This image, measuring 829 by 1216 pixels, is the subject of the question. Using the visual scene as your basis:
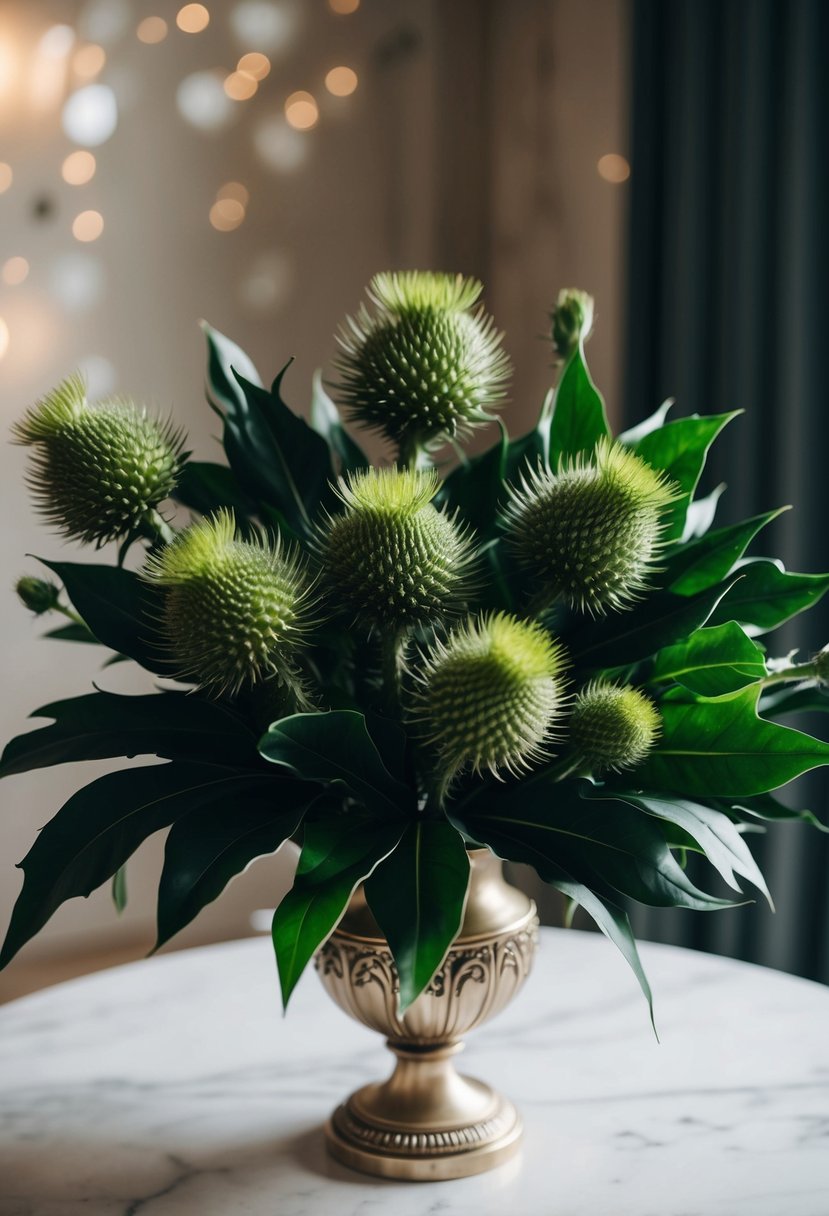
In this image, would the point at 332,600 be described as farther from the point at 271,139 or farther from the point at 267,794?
the point at 271,139

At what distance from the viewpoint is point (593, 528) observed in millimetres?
692

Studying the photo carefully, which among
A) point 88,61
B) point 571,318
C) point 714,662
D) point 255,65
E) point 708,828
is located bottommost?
point 708,828

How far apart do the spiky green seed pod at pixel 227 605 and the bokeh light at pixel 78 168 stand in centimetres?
134

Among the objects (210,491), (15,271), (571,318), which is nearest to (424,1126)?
(210,491)

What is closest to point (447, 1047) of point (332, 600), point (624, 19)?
point (332, 600)

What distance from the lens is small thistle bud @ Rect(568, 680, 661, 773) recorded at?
2.25 feet

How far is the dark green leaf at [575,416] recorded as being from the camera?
815 mm

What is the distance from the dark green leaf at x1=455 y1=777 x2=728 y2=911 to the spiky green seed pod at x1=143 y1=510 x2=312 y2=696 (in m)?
0.16

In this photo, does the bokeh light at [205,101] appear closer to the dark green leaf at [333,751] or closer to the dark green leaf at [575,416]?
the dark green leaf at [575,416]

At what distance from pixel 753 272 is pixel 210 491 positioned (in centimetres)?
109

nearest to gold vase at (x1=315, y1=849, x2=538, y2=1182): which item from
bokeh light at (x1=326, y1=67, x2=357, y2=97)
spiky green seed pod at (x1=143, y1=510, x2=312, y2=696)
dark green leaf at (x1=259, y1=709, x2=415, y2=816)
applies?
dark green leaf at (x1=259, y1=709, x2=415, y2=816)

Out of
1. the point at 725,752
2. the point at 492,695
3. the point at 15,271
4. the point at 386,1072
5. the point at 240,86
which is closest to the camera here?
the point at 492,695

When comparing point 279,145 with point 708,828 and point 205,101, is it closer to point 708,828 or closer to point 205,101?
point 205,101

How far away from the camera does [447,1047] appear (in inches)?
32.8
